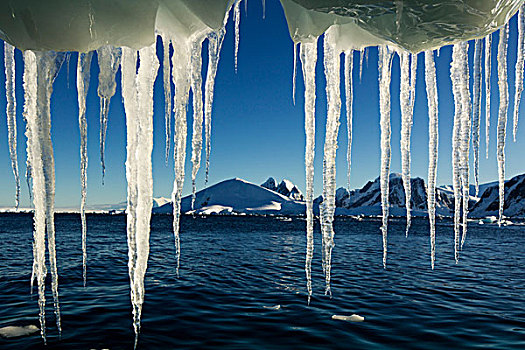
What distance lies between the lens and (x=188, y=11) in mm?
2852

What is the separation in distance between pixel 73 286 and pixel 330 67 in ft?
47.4

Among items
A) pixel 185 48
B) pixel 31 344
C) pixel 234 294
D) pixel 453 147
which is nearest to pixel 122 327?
pixel 31 344

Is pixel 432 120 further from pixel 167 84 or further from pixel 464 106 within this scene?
pixel 167 84

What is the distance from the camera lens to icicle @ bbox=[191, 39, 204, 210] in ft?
12.1

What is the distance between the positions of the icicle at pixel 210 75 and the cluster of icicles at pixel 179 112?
12 millimetres

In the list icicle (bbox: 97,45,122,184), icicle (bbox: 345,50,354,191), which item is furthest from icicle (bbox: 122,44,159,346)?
icicle (bbox: 345,50,354,191)

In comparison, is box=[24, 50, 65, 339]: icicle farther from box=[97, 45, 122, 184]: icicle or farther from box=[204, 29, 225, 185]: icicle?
box=[204, 29, 225, 185]: icicle

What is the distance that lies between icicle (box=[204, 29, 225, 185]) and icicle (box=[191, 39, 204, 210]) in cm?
20

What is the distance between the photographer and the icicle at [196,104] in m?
3.69

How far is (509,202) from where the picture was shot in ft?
614

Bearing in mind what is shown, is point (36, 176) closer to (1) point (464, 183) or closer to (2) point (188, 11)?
(2) point (188, 11)

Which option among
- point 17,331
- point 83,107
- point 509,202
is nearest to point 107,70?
point 83,107

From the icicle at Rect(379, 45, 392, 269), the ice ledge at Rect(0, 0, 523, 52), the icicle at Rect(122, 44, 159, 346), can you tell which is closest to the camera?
the ice ledge at Rect(0, 0, 523, 52)

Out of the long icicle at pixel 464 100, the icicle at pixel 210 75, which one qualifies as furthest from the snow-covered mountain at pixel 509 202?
the icicle at pixel 210 75
